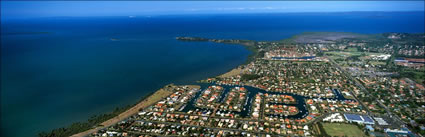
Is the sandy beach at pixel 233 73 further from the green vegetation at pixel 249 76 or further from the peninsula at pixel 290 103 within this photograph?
the green vegetation at pixel 249 76

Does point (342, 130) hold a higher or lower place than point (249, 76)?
lower

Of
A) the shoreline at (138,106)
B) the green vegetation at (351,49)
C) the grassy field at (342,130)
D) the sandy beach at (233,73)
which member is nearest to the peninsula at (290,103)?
the shoreline at (138,106)

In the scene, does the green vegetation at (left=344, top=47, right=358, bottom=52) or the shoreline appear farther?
the green vegetation at (left=344, top=47, right=358, bottom=52)

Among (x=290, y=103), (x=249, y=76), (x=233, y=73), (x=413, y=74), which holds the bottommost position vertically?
(x=290, y=103)

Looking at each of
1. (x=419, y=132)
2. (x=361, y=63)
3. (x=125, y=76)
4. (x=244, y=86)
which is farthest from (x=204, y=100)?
(x=361, y=63)

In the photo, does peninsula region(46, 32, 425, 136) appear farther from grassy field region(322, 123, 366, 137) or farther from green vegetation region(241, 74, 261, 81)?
grassy field region(322, 123, 366, 137)

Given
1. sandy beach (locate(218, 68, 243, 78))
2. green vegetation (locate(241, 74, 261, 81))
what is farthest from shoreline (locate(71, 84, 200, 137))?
green vegetation (locate(241, 74, 261, 81))

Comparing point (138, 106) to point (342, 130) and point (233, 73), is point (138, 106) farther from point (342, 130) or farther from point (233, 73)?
point (342, 130)

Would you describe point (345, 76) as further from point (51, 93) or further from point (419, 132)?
point (51, 93)

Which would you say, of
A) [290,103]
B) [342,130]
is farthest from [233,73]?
[342,130]
